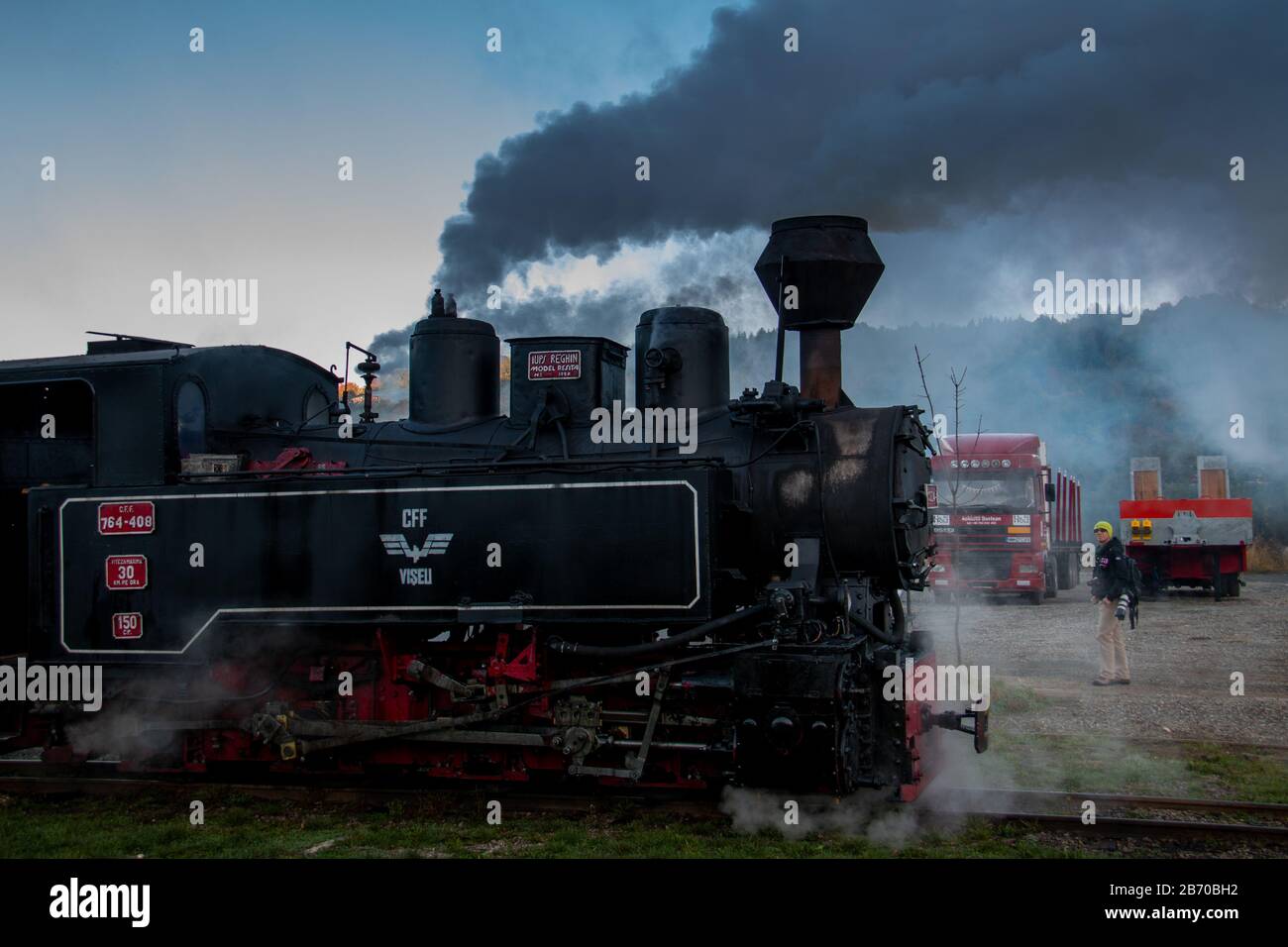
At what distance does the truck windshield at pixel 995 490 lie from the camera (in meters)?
20.7

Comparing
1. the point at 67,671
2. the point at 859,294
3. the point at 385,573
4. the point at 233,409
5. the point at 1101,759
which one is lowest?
the point at 1101,759

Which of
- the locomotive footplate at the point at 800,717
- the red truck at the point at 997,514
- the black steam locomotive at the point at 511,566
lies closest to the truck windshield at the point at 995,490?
the red truck at the point at 997,514

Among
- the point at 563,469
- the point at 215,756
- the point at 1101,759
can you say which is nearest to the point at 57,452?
the point at 215,756

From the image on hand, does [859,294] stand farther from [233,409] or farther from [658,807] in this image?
[233,409]

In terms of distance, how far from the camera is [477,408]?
835cm

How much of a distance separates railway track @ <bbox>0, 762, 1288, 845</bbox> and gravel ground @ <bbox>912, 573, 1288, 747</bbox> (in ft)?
8.18

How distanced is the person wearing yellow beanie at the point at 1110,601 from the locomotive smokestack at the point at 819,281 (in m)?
5.88

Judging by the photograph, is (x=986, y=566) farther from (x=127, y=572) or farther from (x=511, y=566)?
(x=127, y=572)

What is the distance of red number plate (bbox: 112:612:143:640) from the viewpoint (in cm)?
798

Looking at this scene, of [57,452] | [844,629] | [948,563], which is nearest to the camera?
[844,629]

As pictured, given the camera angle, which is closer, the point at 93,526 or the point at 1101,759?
the point at 93,526

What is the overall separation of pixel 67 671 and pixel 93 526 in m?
1.09

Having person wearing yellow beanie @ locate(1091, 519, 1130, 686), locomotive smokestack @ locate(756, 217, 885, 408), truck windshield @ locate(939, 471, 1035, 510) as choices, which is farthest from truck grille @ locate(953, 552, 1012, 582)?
locomotive smokestack @ locate(756, 217, 885, 408)

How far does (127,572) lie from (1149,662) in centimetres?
1193
